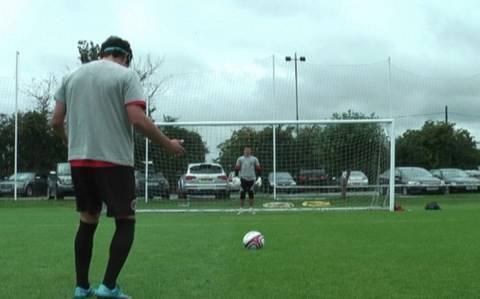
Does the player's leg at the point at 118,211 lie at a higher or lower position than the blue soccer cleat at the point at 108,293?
higher

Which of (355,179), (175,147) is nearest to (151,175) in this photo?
(355,179)

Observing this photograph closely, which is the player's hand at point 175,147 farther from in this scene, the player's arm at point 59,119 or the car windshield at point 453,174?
the car windshield at point 453,174

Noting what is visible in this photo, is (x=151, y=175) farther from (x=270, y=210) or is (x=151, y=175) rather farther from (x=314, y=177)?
(x=314, y=177)

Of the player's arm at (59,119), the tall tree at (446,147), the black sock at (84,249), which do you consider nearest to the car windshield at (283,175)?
the player's arm at (59,119)

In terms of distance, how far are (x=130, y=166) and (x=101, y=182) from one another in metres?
0.23

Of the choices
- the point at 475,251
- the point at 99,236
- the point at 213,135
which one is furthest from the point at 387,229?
the point at 213,135

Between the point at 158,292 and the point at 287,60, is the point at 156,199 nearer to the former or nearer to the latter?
the point at 287,60

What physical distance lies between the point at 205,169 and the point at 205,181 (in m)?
0.39

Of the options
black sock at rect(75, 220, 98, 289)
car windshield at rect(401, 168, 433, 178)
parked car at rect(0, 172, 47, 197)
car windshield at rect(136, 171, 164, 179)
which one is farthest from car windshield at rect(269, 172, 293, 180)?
black sock at rect(75, 220, 98, 289)

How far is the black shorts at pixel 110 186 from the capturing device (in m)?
4.43

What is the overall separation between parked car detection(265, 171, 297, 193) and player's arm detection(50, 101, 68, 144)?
16765 mm

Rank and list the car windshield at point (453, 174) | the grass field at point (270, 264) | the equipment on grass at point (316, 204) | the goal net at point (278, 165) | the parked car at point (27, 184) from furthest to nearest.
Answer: the car windshield at point (453, 174)
the parked car at point (27, 184)
the goal net at point (278, 165)
the equipment on grass at point (316, 204)
the grass field at point (270, 264)

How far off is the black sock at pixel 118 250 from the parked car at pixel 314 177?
56.8ft

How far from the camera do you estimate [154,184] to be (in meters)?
21.0
